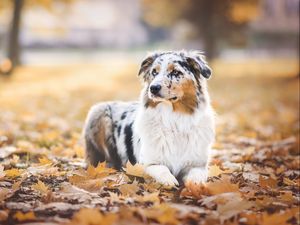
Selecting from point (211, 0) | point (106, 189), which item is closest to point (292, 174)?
point (106, 189)

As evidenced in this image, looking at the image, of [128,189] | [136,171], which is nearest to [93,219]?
[128,189]

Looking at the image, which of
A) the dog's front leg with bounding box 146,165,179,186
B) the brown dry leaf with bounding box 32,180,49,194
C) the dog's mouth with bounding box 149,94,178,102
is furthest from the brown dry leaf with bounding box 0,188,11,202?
the dog's mouth with bounding box 149,94,178,102

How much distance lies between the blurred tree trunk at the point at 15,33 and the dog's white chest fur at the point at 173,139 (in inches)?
769

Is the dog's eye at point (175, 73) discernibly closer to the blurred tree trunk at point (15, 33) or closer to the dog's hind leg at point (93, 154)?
the dog's hind leg at point (93, 154)

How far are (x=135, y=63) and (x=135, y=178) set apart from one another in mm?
28342

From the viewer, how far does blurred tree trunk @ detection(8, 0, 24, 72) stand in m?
23.7

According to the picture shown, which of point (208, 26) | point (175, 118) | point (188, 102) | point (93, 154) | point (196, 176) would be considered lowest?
point (93, 154)

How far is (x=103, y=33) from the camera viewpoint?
176 feet

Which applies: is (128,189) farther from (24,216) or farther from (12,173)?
(12,173)

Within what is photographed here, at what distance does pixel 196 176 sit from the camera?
196 inches

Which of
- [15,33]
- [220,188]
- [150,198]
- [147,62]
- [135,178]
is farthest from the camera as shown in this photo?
[15,33]

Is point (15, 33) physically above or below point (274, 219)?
above

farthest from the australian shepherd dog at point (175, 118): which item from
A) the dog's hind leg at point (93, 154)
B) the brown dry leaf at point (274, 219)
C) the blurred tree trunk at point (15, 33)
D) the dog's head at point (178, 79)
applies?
the blurred tree trunk at point (15, 33)

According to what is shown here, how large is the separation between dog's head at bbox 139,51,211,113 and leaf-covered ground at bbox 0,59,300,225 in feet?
2.20
